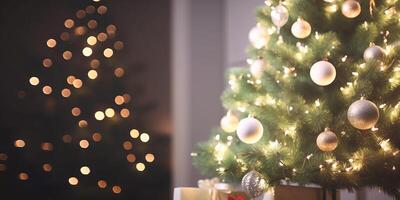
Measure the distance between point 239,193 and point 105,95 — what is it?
1085 millimetres

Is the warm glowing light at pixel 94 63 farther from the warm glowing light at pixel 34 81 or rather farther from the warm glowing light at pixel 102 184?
the warm glowing light at pixel 102 184

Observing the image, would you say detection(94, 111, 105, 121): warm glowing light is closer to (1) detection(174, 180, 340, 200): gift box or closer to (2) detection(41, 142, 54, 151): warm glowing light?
(2) detection(41, 142, 54, 151): warm glowing light

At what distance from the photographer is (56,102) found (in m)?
2.65

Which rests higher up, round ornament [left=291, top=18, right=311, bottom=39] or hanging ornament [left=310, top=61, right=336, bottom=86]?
round ornament [left=291, top=18, right=311, bottom=39]

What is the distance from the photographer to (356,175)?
180cm

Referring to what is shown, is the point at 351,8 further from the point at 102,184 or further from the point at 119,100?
the point at 102,184

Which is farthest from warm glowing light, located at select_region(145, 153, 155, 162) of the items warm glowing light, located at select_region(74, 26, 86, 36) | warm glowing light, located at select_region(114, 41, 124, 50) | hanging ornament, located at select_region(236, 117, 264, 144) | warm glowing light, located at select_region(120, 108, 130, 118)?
hanging ornament, located at select_region(236, 117, 264, 144)

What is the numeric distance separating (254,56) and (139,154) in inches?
39.2

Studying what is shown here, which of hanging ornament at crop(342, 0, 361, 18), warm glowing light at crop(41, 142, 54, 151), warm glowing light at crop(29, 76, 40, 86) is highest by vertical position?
hanging ornament at crop(342, 0, 361, 18)

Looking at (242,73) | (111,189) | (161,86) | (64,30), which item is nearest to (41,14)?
(64,30)

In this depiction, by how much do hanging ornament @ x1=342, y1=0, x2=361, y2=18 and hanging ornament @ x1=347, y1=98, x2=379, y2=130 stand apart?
36cm

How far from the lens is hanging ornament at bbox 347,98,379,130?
5.43 feet

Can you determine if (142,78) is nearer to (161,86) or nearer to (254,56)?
(161,86)

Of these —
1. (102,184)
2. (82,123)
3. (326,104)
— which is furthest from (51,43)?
(326,104)
